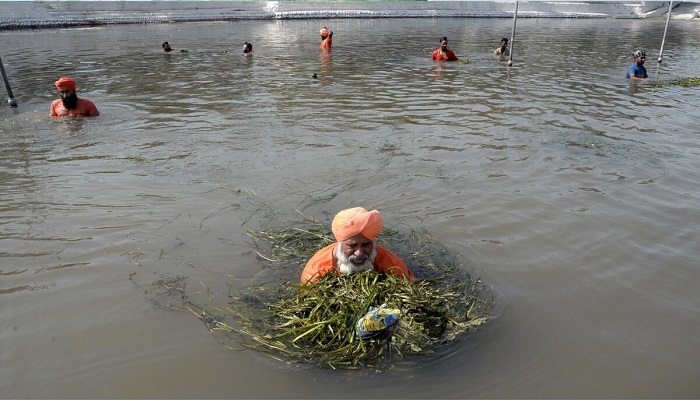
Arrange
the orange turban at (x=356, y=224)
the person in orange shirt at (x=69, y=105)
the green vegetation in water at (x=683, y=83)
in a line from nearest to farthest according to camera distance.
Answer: the orange turban at (x=356, y=224), the person in orange shirt at (x=69, y=105), the green vegetation in water at (x=683, y=83)

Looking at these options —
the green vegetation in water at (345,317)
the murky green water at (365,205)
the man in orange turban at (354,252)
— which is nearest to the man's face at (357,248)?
the man in orange turban at (354,252)

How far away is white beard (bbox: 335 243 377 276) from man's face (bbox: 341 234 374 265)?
0.06 feet

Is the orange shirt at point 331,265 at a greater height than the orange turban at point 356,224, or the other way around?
the orange turban at point 356,224

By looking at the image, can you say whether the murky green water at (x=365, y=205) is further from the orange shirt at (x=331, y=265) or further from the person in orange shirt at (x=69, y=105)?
the orange shirt at (x=331, y=265)

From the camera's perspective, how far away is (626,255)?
5.51 m

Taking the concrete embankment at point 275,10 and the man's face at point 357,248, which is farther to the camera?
the concrete embankment at point 275,10

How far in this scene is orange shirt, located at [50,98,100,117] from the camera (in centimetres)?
1108

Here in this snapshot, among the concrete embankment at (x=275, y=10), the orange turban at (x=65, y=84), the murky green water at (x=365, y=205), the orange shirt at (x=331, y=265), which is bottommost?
the murky green water at (x=365, y=205)

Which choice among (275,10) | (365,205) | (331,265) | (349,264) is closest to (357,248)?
(349,264)

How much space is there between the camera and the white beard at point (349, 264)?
4262mm

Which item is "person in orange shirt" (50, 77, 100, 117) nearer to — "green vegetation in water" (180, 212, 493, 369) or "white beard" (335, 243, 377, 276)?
"green vegetation in water" (180, 212, 493, 369)

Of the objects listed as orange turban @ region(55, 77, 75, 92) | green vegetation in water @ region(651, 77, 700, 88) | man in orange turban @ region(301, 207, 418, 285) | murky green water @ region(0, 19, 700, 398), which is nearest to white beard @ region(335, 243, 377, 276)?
man in orange turban @ region(301, 207, 418, 285)

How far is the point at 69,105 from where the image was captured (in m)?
11.0

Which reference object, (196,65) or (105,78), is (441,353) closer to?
(105,78)
